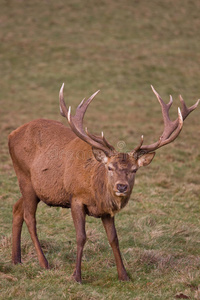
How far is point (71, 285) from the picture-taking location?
18.6 feet

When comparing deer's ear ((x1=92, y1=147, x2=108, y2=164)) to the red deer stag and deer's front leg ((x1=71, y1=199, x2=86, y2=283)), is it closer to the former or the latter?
the red deer stag

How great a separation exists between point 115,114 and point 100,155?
1467 centimetres

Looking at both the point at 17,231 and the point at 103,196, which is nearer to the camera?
the point at 103,196

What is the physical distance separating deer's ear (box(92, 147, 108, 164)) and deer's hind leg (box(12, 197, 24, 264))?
1.54m

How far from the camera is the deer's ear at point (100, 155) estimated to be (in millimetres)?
6195

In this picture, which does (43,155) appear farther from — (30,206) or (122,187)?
(122,187)

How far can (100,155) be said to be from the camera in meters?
6.23

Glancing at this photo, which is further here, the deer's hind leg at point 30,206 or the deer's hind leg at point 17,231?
the deer's hind leg at point 30,206

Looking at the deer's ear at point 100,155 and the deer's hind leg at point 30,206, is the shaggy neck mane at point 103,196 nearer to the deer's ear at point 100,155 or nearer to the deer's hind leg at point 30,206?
the deer's ear at point 100,155

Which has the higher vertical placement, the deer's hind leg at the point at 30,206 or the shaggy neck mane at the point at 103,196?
the shaggy neck mane at the point at 103,196

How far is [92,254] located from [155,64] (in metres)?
22.3

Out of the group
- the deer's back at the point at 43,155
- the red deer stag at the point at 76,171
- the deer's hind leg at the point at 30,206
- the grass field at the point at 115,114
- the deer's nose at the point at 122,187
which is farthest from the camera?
the deer's hind leg at the point at 30,206

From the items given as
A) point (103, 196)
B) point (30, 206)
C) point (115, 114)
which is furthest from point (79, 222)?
point (115, 114)

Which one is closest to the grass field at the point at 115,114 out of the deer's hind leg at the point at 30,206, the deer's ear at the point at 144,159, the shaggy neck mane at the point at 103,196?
the deer's hind leg at the point at 30,206
